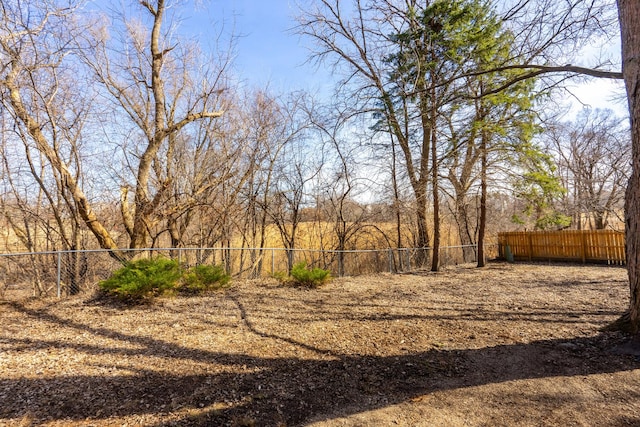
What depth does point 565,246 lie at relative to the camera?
12.6 m

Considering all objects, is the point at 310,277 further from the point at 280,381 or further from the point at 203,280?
the point at 280,381

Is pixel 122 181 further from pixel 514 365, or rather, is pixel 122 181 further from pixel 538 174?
pixel 538 174

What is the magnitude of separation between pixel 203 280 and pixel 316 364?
3.85 meters

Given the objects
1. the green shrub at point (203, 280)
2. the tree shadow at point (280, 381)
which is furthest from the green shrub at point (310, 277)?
Result: the tree shadow at point (280, 381)

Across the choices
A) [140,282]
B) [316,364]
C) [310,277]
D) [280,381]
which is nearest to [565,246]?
[310,277]

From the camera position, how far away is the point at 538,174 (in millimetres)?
9242

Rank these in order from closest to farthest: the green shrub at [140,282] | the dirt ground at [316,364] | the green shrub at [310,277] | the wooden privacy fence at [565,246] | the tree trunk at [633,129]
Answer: the dirt ground at [316,364] → the tree trunk at [633,129] → the green shrub at [140,282] → the green shrub at [310,277] → the wooden privacy fence at [565,246]

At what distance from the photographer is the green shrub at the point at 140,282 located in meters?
5.20

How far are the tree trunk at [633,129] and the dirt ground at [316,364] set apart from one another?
655 millimetres

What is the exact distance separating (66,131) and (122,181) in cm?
169

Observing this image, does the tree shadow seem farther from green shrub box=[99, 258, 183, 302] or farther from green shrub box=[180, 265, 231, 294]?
green shrub box=[180, 265, 231, 294]

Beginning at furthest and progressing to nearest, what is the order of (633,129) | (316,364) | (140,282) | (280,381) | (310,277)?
(310,277), (140,282), (633,129), (316,364), (280,381)

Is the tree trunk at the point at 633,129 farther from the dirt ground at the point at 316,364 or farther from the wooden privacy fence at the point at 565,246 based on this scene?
the wooden privacy fence at the point at 565,246

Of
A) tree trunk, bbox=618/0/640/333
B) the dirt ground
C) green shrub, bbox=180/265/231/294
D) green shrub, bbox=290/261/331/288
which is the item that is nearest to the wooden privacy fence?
the dirt ground
